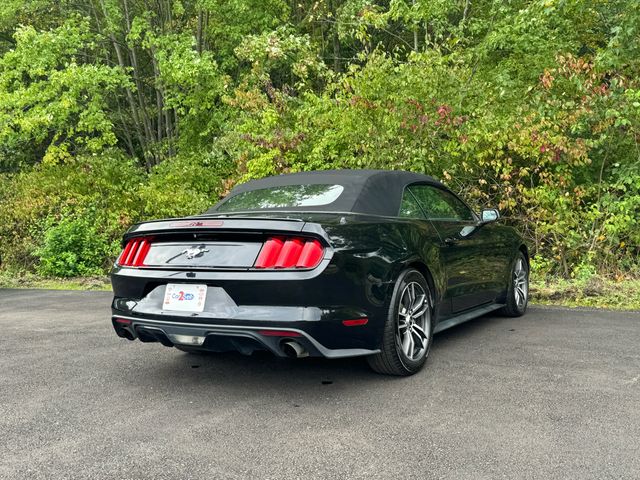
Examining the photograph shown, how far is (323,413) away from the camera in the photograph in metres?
3.35

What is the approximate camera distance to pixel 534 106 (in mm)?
9477

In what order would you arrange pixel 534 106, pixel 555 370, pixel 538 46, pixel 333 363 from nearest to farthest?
pixel 555 370 → pixel 333 363 → pixel 534 106 → pixel 538 46

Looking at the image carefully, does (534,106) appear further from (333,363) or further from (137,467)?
(137,467)

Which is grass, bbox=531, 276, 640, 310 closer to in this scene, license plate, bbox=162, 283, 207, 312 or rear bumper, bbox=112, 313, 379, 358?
rear bumper, bbox=112, 313, 379, 358

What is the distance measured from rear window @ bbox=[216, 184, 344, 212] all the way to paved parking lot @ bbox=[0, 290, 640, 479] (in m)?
1.19

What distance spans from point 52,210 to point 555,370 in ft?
34.3

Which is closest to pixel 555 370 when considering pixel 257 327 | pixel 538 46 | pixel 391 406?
pixel 391 406

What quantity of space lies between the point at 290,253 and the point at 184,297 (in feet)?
2.40

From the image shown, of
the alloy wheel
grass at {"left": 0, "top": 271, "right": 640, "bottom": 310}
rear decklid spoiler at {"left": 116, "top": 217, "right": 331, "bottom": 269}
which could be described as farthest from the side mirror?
rear decklid spoiler at {"left": 116, "top": 217, "right": 331, "bottom": 269}

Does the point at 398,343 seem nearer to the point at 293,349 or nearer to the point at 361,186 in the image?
the point at 293,349

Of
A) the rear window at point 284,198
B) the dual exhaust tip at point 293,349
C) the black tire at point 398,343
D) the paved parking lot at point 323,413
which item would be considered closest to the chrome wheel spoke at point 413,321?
the black tire at point 398,343

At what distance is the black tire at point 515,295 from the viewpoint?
19.9ft

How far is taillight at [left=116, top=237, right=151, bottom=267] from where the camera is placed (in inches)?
157

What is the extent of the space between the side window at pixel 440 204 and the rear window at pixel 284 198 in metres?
0.76
